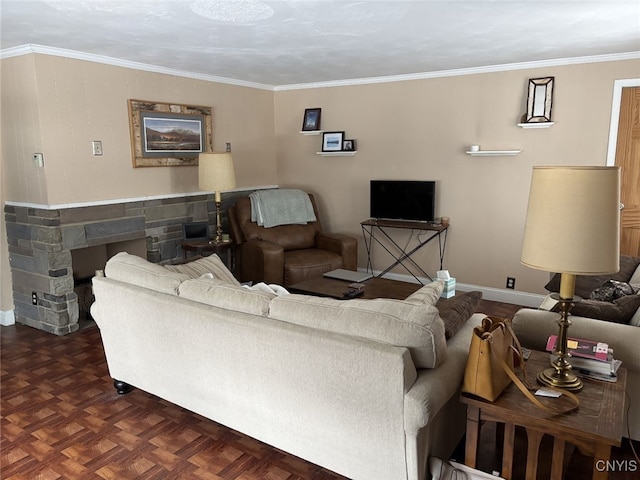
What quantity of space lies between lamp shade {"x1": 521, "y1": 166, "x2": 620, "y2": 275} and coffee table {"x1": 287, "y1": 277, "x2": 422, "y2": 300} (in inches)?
74.7

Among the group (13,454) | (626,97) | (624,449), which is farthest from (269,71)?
(624,449)

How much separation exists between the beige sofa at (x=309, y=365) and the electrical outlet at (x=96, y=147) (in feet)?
5.92

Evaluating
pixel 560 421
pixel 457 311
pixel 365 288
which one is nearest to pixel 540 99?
pixel 365 288

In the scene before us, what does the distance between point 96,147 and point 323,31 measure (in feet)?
7.18

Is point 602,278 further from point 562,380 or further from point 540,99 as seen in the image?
point 562,380

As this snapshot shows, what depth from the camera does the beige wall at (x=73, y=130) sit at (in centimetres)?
370

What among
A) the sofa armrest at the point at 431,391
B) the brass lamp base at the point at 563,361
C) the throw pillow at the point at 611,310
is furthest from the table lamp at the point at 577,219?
the throw pillow at the point at 611,310

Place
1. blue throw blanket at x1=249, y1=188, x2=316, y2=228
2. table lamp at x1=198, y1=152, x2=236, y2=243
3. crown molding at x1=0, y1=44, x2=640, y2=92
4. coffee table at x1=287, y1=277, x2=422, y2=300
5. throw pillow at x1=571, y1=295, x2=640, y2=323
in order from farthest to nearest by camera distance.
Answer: blue throw blanket at x1=249, y1=188, x2=316, y2=228 < table lamp at x1=198, y1=152, x2=236, y2=243 < crown molding at x1=0, y1=44, x2=640, y2=92 < coffee table at x1=287, y1=277, x2=422, y2=300 < throw pillow at x1=571, y1=295, x2=640, y2=323

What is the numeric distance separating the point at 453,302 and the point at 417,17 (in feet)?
5.54

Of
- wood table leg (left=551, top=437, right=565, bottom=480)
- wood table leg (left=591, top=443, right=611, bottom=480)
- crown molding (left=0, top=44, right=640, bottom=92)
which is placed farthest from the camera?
crown molding (left=0, top=44, right=640, bottom=92)

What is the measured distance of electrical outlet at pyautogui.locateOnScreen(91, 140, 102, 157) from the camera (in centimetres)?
401

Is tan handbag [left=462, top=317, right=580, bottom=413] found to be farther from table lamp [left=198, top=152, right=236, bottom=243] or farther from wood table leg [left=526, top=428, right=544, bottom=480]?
table lamp [left=198, top=152, right=236, bottom=243]

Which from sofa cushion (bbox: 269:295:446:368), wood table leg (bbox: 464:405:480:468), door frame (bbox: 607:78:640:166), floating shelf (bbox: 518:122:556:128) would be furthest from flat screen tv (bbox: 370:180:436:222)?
wood table leg (bbox: 464:405:480:468)

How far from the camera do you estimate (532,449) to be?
1.70m
